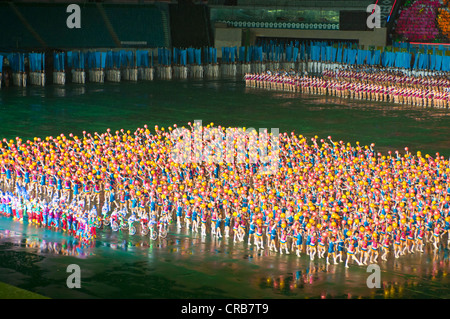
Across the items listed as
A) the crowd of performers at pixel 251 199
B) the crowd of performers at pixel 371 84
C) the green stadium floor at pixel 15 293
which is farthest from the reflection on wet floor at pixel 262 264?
the crowd of performers at pixel 371 84

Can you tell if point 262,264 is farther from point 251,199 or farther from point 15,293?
point 15,293

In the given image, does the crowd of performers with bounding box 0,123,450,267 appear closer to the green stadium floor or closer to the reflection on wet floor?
the reflection on wet floor

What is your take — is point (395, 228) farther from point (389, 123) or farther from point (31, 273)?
point (389, 123)

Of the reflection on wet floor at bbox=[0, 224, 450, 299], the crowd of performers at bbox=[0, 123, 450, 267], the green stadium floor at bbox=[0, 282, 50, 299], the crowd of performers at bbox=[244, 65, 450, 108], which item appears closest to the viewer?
the green stadium floor at bbox=[0, 282, 50, 299]

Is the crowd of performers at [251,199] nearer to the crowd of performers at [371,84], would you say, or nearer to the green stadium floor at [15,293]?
the green stadium floor at [15,293]

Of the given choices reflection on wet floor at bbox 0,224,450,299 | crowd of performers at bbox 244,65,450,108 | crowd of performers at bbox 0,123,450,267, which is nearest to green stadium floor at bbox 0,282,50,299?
reflection on wet floor at bbox 0,224,450,299

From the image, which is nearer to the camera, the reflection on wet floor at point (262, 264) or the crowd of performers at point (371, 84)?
the reflection on wet floor at point (262, 264)
